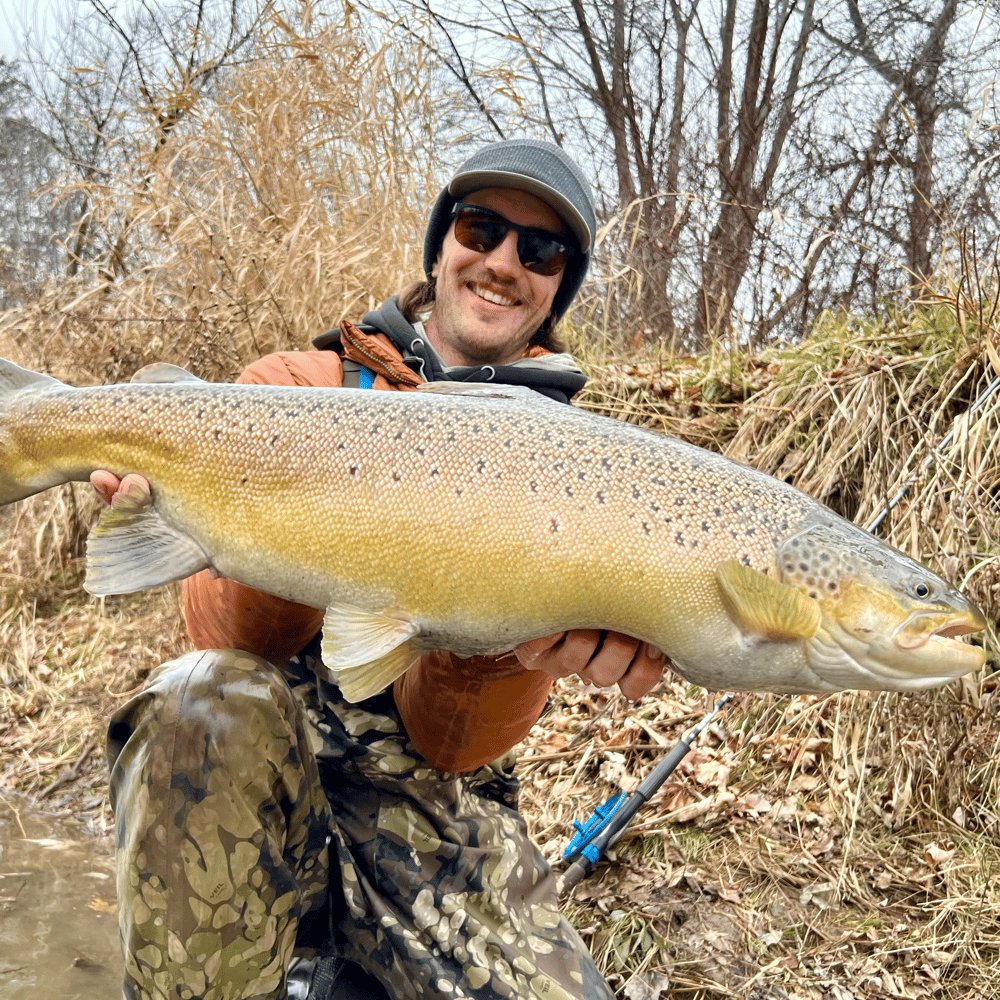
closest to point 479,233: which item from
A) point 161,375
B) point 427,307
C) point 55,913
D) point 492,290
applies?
point 492,290

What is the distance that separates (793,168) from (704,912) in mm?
5539

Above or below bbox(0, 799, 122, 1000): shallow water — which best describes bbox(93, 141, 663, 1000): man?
above

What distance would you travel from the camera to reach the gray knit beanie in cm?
283

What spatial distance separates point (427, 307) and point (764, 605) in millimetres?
1958

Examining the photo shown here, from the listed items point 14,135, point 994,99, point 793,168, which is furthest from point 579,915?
point 14,135

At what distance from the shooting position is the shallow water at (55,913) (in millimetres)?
2764

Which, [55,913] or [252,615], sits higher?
[252,615]

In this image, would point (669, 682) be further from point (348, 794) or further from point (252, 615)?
point (252, 615)

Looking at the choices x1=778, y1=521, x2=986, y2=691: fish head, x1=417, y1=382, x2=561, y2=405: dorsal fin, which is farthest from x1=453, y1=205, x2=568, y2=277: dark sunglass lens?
x1=778, y1=521, x2=986, y2=691: fish head

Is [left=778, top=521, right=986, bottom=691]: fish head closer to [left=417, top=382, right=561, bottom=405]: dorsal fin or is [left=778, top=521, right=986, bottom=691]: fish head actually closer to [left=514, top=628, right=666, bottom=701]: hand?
[left=514, top=628, right=666, bottom=701]: hand

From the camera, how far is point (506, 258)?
9.55 ft

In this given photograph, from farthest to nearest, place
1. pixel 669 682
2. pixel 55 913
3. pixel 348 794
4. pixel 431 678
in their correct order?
1. pixel 669 682
2. pixel 55 913
3. pixel 348 794
4. pixel 431 678

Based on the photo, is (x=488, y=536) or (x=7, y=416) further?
(x=7, y=416)

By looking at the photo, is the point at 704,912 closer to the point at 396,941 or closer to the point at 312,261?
the point at 396,941
